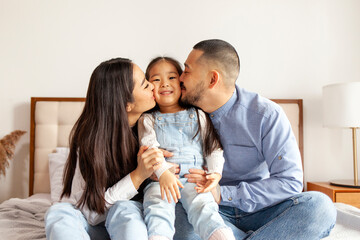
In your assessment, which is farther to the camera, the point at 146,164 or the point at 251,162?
the point at 251,162

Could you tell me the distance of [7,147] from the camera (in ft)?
8.25

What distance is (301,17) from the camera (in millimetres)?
2877

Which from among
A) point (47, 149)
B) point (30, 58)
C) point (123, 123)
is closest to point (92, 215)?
point (123, 123)

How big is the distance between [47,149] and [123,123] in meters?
1.42

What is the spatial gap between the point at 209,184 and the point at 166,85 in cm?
52

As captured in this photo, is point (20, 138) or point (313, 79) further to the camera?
point (313, 79)

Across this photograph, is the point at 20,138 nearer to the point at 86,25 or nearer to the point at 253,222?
the point at 86,25

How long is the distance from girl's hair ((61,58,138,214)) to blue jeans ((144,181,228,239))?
0.20 metres

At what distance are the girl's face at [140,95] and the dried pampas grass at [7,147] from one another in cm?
149

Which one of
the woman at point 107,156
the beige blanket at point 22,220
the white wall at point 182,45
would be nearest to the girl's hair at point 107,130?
the woman at point 107,156

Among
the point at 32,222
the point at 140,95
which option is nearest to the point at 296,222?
the point at 140,95

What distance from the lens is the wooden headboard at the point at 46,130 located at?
8.39ft

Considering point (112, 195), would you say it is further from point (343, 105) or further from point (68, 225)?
point (343, 105)

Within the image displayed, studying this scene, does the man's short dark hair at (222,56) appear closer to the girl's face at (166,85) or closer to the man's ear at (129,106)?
the girl's face at (166,85)
